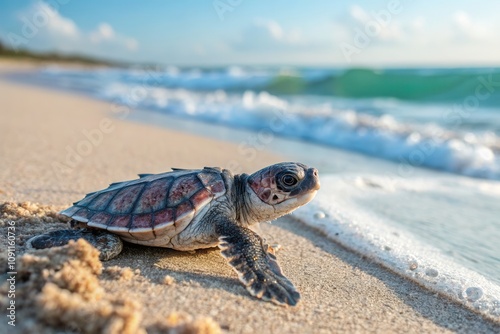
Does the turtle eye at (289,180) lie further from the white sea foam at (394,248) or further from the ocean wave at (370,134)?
the ocean wave at (370,134)

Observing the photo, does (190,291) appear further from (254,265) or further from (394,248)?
(394,248)

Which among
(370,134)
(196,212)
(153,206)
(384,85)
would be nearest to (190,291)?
(196,212)

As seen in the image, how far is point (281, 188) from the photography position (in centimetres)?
284

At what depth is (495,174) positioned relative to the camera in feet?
22.2

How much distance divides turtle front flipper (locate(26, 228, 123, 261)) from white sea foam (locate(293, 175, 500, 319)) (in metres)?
1.82

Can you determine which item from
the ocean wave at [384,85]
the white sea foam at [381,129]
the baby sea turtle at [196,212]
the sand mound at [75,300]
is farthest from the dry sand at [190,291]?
the ocean wave at [384,85]

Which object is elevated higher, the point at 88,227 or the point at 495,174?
the point at 88,227

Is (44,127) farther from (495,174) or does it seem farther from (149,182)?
(495,174)

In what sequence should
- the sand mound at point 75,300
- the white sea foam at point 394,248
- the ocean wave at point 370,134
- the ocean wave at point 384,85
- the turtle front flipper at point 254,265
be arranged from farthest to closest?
the ocean wave at point 384,85
the ocean wave at point 370,134
the white sea foam at point 394,248
the turtle front flipper at point 254,265
the sand mound at point 75,300

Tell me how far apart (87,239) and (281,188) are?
4.13 ft

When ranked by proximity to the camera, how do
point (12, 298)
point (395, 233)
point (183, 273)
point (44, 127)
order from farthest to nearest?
point (44, 127) → point (395, 233) → point (183, 273) → point (12, 298)

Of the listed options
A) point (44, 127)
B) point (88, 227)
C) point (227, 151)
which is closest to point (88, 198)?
point (88, 227)

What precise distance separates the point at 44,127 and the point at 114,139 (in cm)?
145

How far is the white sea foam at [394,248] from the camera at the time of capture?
109 inches
